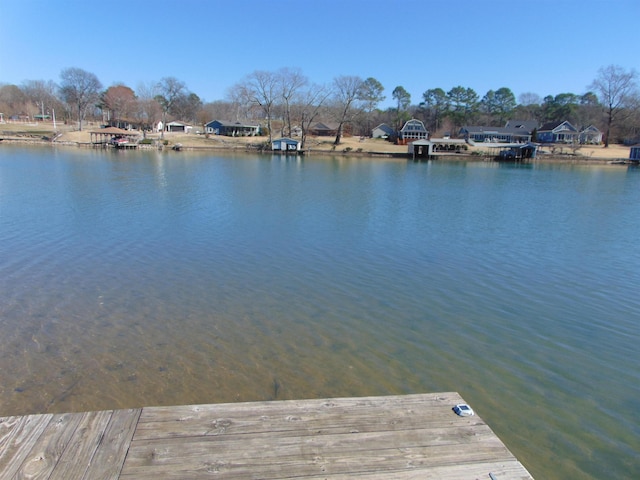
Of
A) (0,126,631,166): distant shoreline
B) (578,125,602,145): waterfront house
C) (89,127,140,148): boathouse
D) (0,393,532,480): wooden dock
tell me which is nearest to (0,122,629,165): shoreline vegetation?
(0,126,631,166): distant shoreline

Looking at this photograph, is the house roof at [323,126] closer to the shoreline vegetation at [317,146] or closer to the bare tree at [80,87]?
the shoreline vegetation at [317,146]

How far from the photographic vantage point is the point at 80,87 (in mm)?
101625

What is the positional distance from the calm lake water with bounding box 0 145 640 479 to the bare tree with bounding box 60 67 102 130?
10174 centimetres

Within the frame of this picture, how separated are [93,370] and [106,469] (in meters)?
3.49

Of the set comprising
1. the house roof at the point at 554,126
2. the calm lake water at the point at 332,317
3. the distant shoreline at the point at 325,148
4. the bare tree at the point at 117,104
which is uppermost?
the bare tree at the point at 117,104

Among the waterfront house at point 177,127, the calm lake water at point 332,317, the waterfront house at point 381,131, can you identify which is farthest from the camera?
the waterfront house at point 381,131

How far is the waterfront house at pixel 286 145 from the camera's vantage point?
253 ft

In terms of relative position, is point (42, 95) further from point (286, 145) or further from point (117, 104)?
point (286, 145)

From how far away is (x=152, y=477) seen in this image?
10.6 ft

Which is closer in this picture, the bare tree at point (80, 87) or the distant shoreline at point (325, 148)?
the distant shoreline at point (325, 148)

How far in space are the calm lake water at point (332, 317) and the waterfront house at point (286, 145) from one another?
60952 millimetres

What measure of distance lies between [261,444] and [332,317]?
4853 mm

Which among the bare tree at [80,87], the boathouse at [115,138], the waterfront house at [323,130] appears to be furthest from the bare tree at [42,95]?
the waterfront house at [323,130]

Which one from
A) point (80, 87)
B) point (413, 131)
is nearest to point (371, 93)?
point (413, 131)
